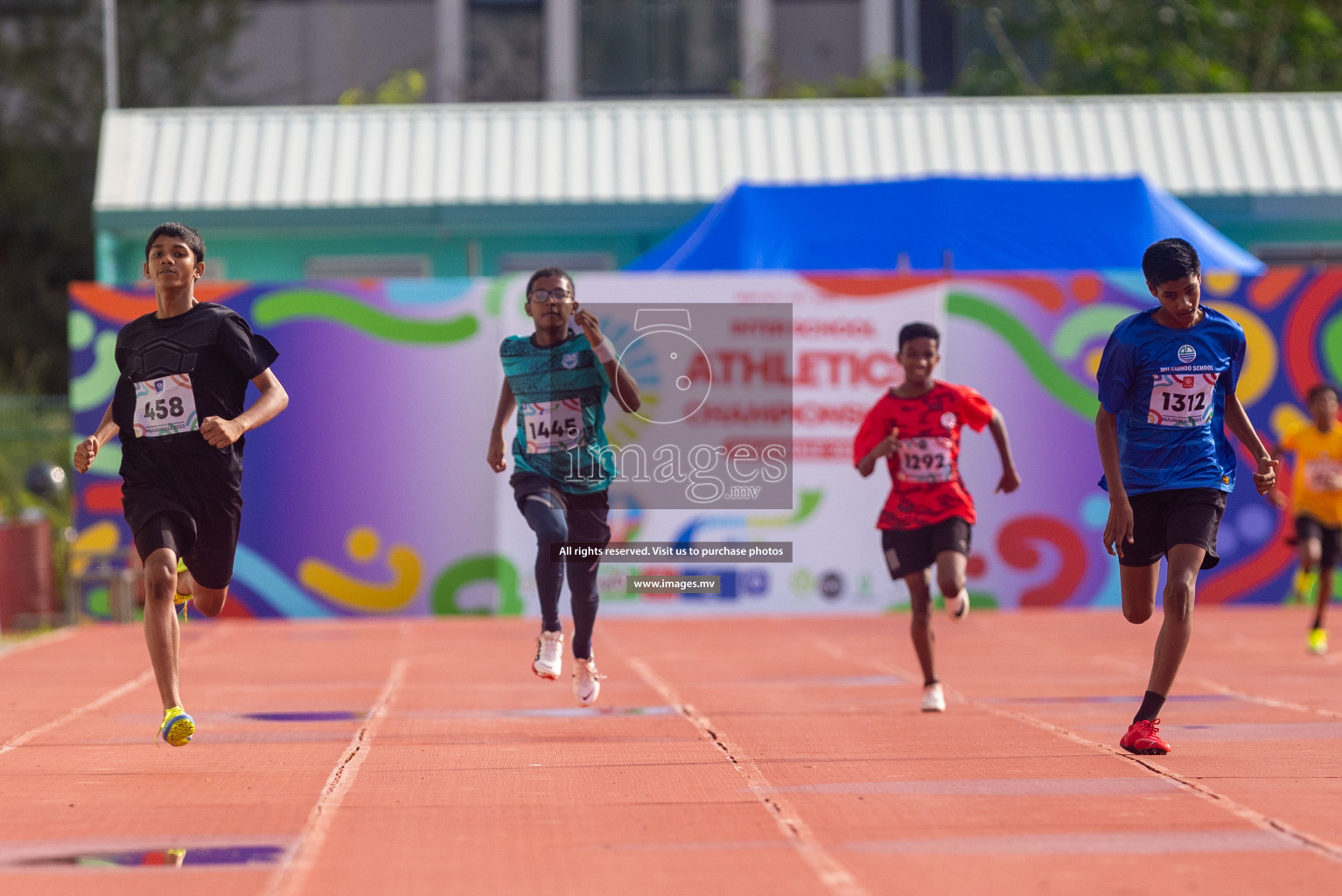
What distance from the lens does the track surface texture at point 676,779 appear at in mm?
5176

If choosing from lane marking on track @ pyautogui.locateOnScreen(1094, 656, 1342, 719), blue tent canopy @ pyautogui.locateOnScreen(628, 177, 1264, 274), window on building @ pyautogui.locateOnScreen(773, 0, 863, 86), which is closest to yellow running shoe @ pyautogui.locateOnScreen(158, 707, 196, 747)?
lane marking on track @ pyautogui.locateOnScreen(1094, 656, 1342, 719)

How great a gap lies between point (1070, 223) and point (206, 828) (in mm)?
12896

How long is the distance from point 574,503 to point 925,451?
74.4 inches

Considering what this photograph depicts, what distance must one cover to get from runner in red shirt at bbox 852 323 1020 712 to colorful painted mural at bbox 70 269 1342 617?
5.80 m

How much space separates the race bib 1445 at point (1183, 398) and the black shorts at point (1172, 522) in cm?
29

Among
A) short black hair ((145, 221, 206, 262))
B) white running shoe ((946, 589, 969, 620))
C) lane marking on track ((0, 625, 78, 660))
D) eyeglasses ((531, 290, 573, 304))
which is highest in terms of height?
short black hair ((145, 221, 206, 262))

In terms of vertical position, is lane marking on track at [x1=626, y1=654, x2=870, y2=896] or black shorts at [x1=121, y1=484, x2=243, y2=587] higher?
black shorts at [x1=121, y1=484, x2=243, y2=587]

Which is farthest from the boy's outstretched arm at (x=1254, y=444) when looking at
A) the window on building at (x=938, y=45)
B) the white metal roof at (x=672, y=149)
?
the window on building at (x=938, y=45)

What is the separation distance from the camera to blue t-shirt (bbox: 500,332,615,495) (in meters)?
8.45

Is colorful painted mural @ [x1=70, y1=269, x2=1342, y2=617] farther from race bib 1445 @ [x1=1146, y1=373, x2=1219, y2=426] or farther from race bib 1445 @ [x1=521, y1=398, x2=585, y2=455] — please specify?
race bib 1445 @ [x1=1146, y1=373, x2=1219, y2=426]

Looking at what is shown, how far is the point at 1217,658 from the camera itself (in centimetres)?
1180

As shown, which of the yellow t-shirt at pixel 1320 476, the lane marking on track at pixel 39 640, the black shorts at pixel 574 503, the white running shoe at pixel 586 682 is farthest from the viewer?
the lane marking on track at pixel 39 640

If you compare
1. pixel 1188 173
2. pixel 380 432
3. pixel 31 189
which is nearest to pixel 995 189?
pixel 1188 173

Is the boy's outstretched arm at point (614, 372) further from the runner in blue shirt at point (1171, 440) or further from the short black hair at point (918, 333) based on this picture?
the runner in blue shirt at point (1171, 440)
